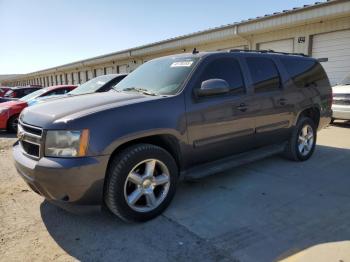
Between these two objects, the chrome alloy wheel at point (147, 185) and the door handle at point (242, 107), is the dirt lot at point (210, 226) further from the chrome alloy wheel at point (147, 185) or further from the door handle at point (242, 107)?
the door handle at point (242, 107)

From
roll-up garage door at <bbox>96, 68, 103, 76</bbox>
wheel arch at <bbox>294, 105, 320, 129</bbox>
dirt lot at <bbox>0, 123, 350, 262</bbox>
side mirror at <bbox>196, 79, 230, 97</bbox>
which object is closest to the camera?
dirt lot at <bbox>0, 123, 350, 262</bbox>

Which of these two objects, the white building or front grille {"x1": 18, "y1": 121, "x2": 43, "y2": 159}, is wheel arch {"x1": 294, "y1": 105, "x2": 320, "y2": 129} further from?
the white building

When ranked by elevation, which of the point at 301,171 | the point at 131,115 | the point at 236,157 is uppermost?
the point at 131,115

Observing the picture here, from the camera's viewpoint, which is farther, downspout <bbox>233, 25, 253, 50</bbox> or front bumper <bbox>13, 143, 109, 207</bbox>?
downspout <bbox>233, 25, 253, 50</bbox>

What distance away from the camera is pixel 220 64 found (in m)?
4.44

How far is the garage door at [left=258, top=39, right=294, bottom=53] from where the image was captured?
14008mm

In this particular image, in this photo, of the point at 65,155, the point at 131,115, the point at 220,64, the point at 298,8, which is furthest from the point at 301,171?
the point at 298,8

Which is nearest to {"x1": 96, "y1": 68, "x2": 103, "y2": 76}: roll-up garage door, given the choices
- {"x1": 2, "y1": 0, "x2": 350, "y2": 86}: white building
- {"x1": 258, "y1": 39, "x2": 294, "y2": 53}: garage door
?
{"x1": 2, "y1": 0, "x2": 350, "y2": 86}: white building

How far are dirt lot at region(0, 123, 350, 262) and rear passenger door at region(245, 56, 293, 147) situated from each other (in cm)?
71

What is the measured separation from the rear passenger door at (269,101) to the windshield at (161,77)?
109cm

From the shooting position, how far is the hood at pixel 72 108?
10.8ft

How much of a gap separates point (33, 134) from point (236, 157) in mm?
Answer: 2675

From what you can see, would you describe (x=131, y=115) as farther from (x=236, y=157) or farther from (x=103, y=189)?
(x=236, y=157)

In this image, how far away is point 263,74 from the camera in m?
5.01
